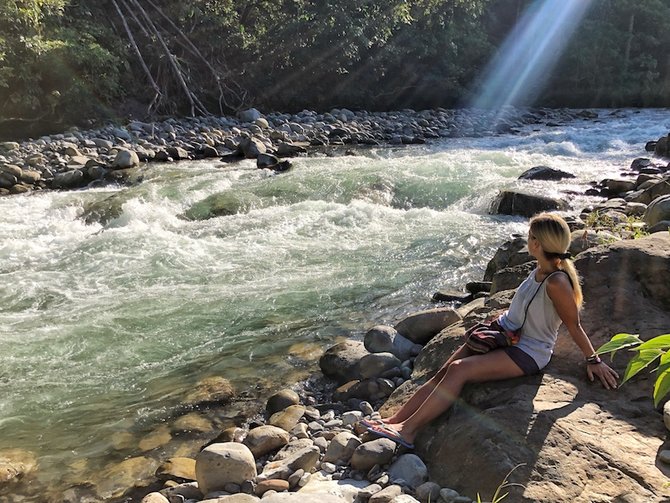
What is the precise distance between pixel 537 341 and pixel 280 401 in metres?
1.80

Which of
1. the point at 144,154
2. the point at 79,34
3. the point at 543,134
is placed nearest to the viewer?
the point at 144,154

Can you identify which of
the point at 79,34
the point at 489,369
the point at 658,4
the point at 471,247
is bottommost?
the point at 471,247

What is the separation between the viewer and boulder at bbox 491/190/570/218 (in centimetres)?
876

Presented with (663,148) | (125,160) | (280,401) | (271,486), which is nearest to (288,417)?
(280,401)

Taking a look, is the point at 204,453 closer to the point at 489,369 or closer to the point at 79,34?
the point at 489,369

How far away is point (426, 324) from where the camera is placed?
4.70m

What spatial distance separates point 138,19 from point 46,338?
1541 cm

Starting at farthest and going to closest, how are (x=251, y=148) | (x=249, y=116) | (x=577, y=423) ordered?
(x=249, y=116)
(x=251, y=148)
(x=577, y=423)

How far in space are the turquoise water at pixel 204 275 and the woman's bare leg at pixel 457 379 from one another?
1.63 m

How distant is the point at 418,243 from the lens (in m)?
7.71

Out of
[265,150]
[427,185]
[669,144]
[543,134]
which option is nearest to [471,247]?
[427,185]

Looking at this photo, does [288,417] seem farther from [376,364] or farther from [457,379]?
[457,379]

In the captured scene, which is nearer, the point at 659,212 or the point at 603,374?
the point at 603,374

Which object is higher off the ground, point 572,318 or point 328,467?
point 572,318
